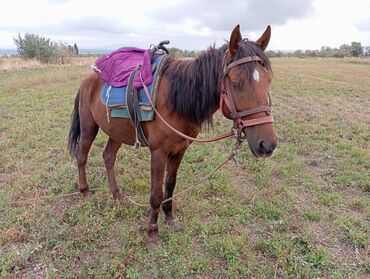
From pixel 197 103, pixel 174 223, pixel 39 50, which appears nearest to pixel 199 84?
pixel 197 103

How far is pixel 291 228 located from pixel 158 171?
161 cm

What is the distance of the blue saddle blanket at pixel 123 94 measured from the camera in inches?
102

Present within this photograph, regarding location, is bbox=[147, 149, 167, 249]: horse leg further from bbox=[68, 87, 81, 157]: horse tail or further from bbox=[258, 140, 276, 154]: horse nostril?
bbox=[68, 87, 81, 157]: horse tail

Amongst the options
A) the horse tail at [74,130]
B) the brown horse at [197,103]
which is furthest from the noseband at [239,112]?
the horse tail at [74,130]

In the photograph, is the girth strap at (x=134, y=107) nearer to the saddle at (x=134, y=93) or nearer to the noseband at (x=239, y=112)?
the saddle at (x=134, y=93)

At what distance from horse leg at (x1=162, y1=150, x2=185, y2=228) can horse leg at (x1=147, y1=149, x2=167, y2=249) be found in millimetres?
282

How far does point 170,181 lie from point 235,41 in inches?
66.1

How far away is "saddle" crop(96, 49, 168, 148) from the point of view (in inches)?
Answer: 103

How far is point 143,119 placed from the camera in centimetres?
263

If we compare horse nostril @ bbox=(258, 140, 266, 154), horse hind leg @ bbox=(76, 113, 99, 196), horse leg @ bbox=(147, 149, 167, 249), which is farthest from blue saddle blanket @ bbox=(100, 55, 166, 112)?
horse nostril @ bbox=(258, 140, 266, 154)

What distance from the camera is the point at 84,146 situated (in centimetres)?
363

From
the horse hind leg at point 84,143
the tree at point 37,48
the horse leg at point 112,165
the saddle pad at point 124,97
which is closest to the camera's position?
the saddle pad at point 124,97

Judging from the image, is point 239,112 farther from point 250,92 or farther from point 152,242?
point 152,242

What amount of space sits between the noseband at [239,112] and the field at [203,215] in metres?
1.33
